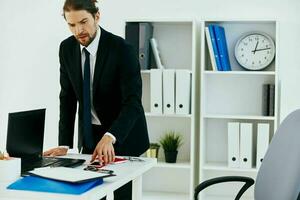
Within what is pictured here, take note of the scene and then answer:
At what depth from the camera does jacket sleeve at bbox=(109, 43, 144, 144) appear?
2498mm

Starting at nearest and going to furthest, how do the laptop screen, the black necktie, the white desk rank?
the white desk
the laptop screen
the black necktie

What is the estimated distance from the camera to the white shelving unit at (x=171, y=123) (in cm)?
426

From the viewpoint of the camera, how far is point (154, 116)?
4.32m

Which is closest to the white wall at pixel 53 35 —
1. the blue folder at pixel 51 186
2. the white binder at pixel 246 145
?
the white binder at pixel 246 145

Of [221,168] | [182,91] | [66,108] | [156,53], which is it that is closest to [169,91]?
[182,91]

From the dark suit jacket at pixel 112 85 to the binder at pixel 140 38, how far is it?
1442 millimetres

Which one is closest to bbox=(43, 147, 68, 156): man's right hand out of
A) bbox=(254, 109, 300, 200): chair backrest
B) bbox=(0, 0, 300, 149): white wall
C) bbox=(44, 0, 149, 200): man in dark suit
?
bbox=(44, 0, 149, 200): man in dark suit

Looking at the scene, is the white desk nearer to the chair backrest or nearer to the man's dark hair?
the chair backrest

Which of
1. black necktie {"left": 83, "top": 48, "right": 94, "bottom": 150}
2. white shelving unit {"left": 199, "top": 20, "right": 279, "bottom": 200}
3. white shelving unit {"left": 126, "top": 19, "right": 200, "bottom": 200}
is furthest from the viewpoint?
white shelving unit {"left": 126, "top": 19, "right": 200, "bottom": 200}

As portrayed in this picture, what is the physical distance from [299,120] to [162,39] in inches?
86.0

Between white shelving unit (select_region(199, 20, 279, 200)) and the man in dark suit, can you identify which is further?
white shelving unit (select_region(199, 20, 279, 200))

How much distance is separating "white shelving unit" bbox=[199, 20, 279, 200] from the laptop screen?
190 centimetres

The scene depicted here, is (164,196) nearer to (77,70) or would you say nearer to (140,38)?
(140,38)

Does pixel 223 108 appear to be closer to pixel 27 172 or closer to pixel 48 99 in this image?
pixel 48 99
